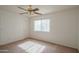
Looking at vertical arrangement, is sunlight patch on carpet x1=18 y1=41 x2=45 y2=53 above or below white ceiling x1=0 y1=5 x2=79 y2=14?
below

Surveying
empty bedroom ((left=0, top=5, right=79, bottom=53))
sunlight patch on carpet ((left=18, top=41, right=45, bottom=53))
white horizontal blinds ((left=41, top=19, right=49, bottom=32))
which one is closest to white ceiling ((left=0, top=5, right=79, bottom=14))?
empty bedroom ((left=0, top=5, right=79, bottom=53))

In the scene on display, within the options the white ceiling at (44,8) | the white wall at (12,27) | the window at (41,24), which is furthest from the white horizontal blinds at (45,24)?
the white wall at (12,27)

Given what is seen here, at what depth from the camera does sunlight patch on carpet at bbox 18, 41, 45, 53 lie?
1.46m

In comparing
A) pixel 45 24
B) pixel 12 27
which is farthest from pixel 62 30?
pixel 12 27

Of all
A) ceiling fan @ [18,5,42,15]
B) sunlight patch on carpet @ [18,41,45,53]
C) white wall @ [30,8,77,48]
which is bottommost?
sunlight patch on carpet @ [18,41,45,53]

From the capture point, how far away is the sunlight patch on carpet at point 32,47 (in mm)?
1455

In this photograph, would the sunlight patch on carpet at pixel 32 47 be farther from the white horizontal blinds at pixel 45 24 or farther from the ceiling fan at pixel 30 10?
the ceiling fan at pixel 30 10

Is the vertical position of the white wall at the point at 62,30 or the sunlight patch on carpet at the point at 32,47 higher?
the white wall at the point at 62,30

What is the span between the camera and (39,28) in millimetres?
1499

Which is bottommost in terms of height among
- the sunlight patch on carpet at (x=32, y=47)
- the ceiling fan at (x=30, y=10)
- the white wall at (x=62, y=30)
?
the sunlight patch on carpet at (x=32, y=47)

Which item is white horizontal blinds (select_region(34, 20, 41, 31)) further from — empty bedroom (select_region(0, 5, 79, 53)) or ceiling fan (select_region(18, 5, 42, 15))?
ceiling fan (select_region(18, 5, 42, 15))

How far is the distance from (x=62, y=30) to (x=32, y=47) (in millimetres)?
631

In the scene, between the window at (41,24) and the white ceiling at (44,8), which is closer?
the white ceiling at (44,8)
